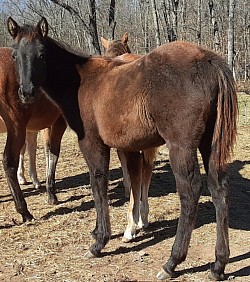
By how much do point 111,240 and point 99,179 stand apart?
82cm

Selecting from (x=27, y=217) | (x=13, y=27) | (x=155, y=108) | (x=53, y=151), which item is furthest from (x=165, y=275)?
(x=53, y=151)

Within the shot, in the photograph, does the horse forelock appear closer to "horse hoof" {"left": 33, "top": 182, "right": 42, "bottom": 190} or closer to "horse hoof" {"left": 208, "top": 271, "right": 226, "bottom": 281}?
"horse hoof" {"left": 208, "top": 271, "right": 226, "bottom": 281}

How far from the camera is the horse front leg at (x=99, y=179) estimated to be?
4.00 meters

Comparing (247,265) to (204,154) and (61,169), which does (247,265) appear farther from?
(61,169)

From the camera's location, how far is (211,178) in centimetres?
358

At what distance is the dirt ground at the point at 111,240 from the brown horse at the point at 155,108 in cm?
25

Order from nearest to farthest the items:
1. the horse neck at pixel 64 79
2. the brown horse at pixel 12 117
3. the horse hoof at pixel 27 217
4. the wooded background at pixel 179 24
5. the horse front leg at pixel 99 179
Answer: the horse front leg at pixel 99 179 < the horse neck at pixel 64 79 < the brown horse at pixel 12 117 < the horse hoof at pixel 27 217 < the wooded background at pixel 179 24

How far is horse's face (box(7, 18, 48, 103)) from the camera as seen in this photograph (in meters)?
3.87

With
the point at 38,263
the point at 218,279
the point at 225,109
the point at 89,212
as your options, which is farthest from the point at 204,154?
the point at 89,212

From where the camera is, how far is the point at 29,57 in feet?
12.9

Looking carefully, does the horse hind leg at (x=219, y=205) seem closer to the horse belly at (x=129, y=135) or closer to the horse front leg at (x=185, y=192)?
the horse front leg at (x=185, y=192)

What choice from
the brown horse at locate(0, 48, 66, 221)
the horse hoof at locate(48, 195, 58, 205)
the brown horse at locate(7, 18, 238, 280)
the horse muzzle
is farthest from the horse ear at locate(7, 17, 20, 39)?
the horse hoof at locate(48, 195, 58, 205)

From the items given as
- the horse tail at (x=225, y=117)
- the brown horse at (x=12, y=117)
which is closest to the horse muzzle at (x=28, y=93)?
the brown horse at (x=12, y=117)

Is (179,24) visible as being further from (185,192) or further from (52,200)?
(185,192)
